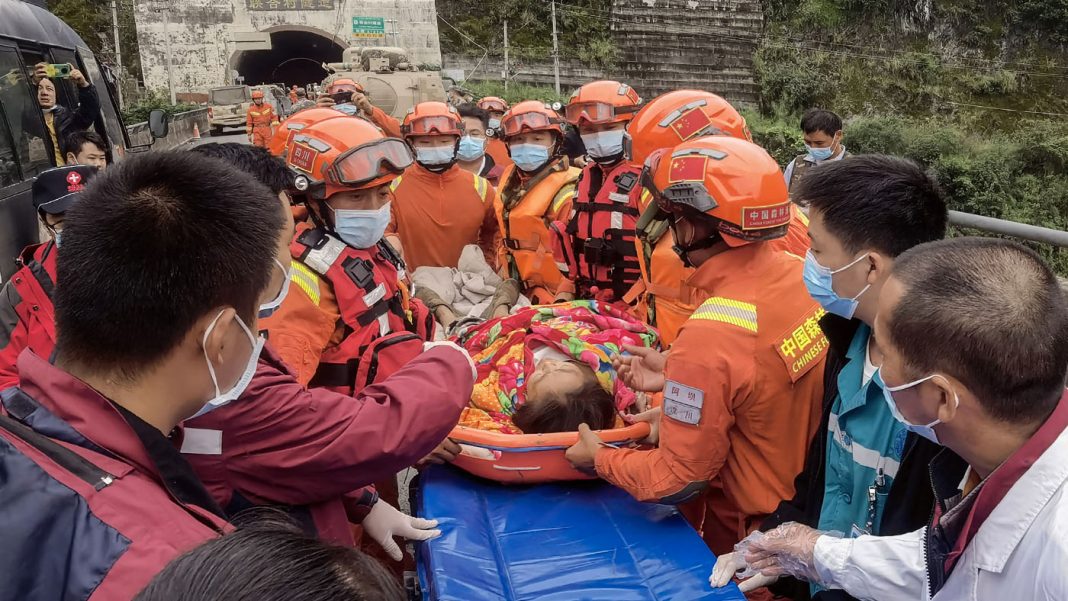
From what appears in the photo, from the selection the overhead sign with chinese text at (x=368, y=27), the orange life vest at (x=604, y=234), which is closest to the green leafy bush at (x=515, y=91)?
the overhead sign with chinese text at (x=368, y=27)

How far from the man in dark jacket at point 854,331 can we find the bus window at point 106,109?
6.92m

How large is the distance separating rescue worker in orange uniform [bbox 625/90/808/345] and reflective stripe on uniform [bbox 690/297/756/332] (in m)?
1.23

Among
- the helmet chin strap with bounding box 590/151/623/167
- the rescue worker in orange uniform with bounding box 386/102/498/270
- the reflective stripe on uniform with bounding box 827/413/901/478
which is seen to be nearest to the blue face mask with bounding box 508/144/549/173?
the rescue worker in orange uniform with bounding box 386/102/498/270

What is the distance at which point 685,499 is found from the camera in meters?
2.33

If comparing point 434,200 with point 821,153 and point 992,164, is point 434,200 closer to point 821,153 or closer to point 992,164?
point 821,153

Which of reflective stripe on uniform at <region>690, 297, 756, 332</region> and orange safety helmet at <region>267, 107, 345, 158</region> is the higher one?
orange safety helmet at <region>267, 107, 345, 158</region>

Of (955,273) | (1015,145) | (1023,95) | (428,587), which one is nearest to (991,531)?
(955,273)

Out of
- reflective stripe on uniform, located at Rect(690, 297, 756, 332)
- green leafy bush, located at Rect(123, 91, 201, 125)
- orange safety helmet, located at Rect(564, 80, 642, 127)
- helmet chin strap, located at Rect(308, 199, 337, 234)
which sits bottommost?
reflective stripe on uniform, located at Rect(690, 297, 756, 332)

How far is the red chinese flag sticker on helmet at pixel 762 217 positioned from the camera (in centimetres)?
234

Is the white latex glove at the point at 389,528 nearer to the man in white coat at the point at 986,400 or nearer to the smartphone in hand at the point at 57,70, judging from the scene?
the man in white coat at the point at 986,400

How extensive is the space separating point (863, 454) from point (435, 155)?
4.10 m

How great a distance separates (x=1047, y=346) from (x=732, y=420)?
0.96m

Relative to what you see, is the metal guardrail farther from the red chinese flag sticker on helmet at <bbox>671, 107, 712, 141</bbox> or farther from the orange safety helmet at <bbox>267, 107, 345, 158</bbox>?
the orange safety helmet at <bbox>267, 107, 345, 158</bbox>

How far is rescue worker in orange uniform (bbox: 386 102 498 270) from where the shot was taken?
541 centimetres
